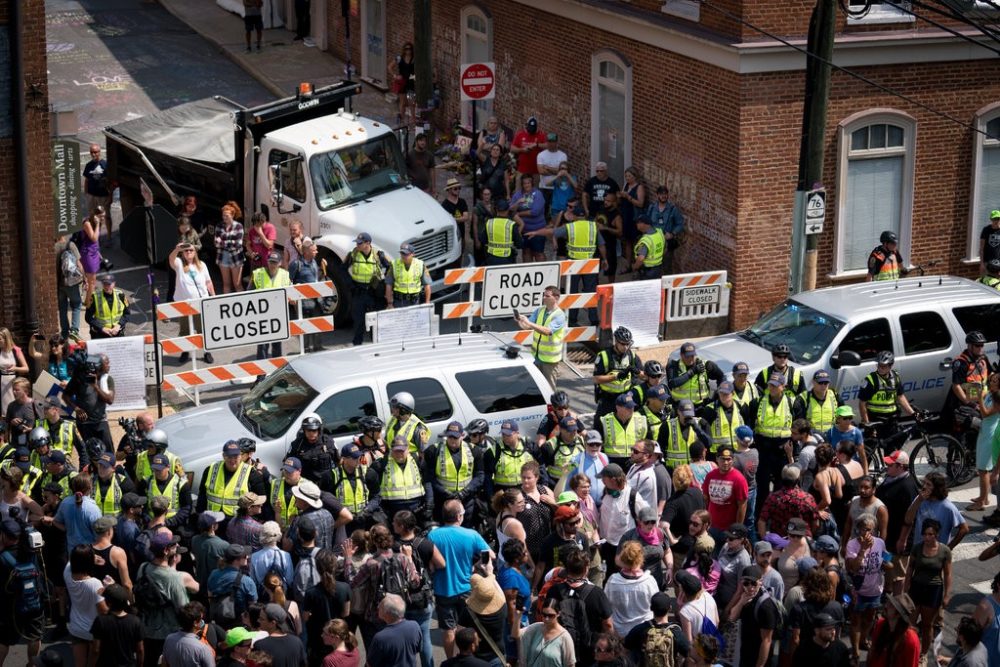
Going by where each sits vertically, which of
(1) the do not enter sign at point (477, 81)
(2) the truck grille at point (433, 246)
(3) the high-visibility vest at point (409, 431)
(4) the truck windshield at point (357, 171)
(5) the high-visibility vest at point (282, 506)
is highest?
(1) the do not enter sign at point (477, 81)

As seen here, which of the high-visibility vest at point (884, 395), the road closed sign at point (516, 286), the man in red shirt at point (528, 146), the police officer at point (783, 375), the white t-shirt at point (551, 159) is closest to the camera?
the police officer at point (783, 375)

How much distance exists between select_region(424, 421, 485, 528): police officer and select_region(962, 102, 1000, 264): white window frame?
36.7 feet

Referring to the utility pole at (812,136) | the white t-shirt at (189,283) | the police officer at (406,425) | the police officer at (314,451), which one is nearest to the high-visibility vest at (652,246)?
the utility pole at (812,136)

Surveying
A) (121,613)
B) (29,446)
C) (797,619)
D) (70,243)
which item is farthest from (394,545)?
(70,243)

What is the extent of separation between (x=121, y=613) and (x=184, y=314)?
7201 mm

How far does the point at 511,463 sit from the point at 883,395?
4488mm

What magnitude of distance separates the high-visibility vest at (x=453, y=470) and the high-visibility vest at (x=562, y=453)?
2.64 ft

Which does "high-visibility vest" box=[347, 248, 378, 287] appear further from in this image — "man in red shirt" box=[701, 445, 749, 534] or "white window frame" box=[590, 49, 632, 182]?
"man in red shirt" box=[701, 445, 749, 534]

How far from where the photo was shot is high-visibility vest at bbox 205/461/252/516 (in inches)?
517

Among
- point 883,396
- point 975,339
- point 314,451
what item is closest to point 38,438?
point 314,451

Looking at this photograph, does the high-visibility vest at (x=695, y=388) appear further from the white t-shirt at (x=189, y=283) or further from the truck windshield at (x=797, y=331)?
the white t-shirt at (x=189, y=283)

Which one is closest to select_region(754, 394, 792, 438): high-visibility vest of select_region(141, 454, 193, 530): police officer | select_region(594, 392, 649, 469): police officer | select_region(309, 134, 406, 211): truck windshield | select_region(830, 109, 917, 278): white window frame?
select_region(594, 392, 649, 469): police officer

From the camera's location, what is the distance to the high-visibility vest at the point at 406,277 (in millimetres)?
19094

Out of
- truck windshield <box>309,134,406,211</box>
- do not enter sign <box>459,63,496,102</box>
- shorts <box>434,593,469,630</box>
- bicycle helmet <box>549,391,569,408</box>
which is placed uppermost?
do not enter sign <box>459,63,496,102</box>
